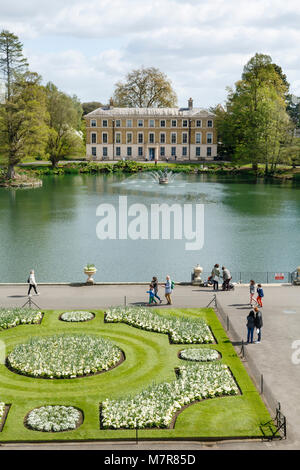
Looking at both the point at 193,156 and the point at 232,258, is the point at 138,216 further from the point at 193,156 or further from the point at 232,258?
the point at 193,156

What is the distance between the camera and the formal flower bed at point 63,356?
696 inches

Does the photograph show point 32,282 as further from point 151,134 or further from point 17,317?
point 151,134

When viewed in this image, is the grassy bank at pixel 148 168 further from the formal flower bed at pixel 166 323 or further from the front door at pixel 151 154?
the formal flower bed at pixel 166 323

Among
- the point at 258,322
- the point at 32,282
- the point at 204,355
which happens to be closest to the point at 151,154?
the point at 32,282

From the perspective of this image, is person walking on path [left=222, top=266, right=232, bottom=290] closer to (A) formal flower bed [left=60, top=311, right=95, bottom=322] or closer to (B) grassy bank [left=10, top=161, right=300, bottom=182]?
(A) formal flower bed [left=60, top=311, right=95, bottom=322]

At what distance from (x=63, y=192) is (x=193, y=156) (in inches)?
2117

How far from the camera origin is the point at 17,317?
2252 centimetres

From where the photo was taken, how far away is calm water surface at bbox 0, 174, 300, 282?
35.8 m

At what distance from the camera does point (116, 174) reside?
111m

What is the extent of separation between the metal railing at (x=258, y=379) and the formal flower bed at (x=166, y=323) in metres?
0.95

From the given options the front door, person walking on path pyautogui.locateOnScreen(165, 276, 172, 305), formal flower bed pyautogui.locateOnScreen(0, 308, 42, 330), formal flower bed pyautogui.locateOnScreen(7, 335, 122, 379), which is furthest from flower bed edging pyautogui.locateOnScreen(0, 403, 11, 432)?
the front door

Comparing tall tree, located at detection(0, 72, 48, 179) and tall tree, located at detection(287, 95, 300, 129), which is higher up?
tall tree, located at detection(287, 95, 300, 129)

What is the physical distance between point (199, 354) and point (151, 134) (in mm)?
110215

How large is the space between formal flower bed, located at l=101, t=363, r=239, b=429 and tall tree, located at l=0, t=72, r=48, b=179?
73980 mm
